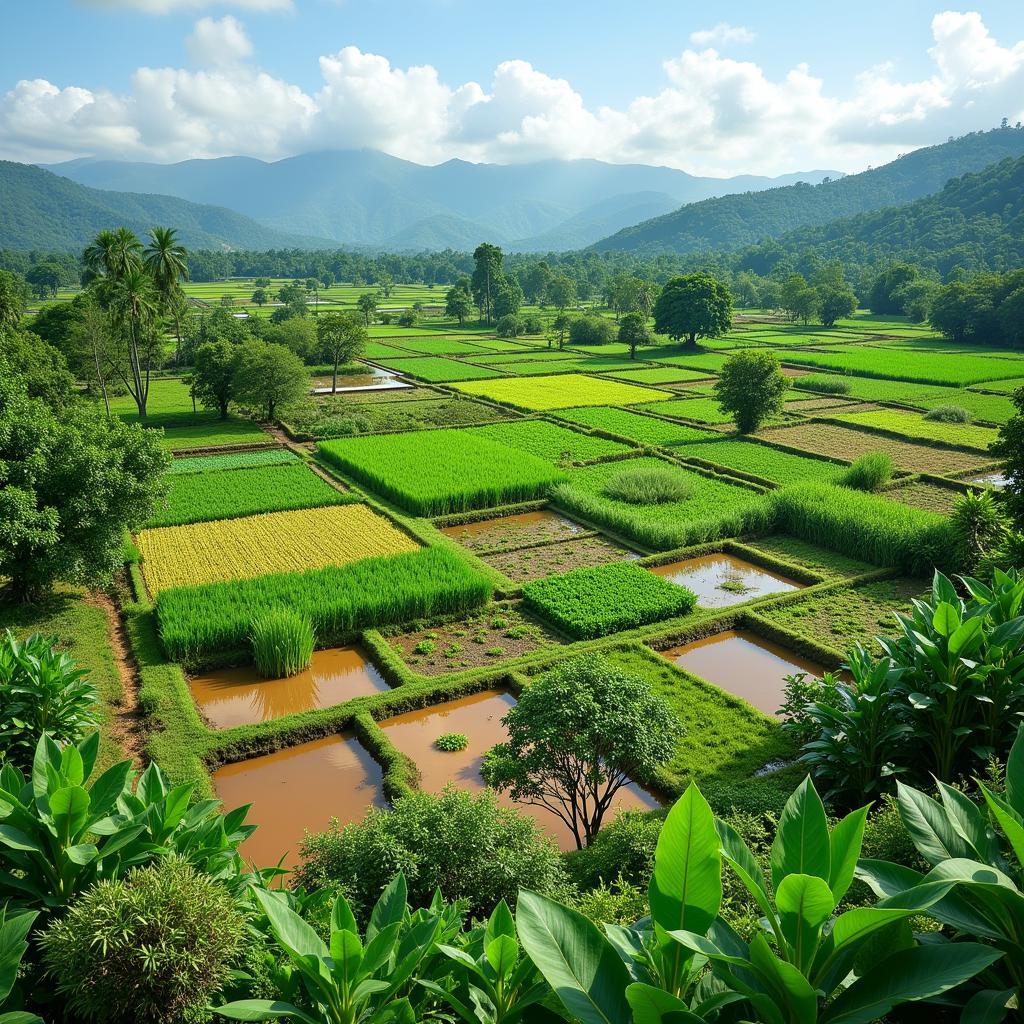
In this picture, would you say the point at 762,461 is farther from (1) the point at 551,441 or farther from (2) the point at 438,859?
(2) the point at 438,859

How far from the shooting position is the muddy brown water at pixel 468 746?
1377 centimetres

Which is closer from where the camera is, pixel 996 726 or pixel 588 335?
pixel 996 726

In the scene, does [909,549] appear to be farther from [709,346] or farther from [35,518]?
[709,346]

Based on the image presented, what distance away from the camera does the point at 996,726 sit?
9.41 m

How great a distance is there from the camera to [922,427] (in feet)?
137

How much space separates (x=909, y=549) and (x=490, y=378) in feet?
130

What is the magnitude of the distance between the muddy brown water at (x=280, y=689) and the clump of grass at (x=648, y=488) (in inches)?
567

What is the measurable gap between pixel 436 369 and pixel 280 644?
46.8 meters

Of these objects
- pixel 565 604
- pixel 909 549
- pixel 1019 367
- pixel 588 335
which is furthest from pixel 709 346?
pixel 565 604

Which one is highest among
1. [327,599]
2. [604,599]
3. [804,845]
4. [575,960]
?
[804,845]

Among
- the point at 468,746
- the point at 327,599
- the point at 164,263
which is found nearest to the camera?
the point at 468,746

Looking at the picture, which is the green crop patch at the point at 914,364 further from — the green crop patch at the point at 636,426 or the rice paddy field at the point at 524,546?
the green crop patch at the point at 636,426

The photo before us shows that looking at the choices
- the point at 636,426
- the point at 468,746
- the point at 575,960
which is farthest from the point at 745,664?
the point at 636,426

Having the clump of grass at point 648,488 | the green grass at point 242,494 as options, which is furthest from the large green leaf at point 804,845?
the green grass at point 242,494
